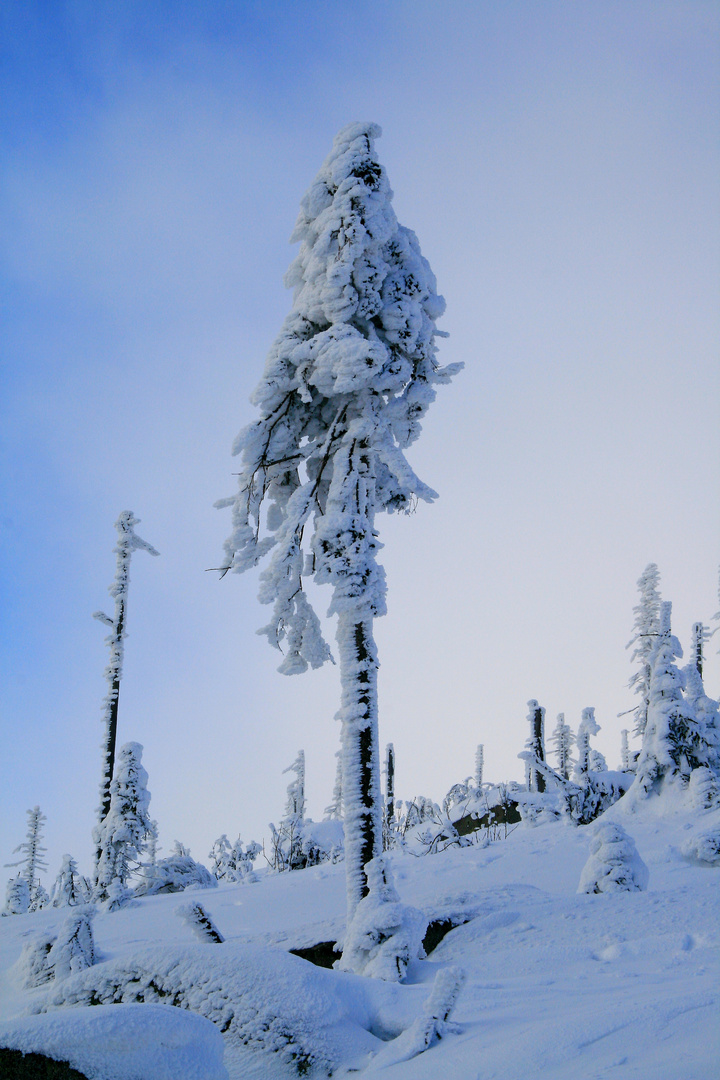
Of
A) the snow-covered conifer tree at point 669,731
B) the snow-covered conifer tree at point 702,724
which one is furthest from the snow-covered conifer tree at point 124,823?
the snow-covered conifer tree at point 702,724

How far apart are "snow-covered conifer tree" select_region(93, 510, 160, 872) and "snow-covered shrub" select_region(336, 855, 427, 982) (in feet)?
46.5

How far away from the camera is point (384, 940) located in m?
6.58

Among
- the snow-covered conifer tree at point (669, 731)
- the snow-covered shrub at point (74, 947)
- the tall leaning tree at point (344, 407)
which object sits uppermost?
the tall leaning tree at point (344, 407)

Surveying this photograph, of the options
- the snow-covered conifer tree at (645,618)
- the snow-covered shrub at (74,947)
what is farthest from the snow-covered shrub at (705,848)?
the snow-covered conifer tree at (645,618)

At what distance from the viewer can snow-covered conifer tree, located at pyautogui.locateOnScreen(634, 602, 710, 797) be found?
16.9m

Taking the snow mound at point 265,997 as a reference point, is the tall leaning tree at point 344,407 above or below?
above

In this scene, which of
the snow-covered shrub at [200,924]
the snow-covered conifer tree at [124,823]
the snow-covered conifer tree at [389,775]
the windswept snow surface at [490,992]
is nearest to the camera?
the windswept snow surface at [490,992]

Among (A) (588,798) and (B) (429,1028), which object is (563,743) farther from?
(B) (429,1028)

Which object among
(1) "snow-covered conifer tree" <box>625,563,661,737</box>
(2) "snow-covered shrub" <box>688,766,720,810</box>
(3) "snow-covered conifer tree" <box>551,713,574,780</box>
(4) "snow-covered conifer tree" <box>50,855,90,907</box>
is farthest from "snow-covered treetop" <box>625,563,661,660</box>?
(4) "snow-covered conifer tree" <box>50,855,90,907</box>

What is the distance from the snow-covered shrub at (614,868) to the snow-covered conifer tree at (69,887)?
12.7 meters

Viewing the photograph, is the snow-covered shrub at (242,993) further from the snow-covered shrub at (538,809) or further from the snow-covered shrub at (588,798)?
the snow-covered shrub at (538,809)

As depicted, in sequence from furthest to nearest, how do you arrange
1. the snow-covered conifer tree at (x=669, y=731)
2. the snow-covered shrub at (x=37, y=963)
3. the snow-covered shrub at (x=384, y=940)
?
the snow-covered conifer tree at (x=669, y=731), the snow-covered shrub at (x=37, y=963), the snow-covered shrub at (x=384, y=940)

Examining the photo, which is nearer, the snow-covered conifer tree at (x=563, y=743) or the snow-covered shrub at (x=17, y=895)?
the snow-covered shrub at (x=17, y=895)

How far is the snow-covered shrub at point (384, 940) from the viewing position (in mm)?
6141
